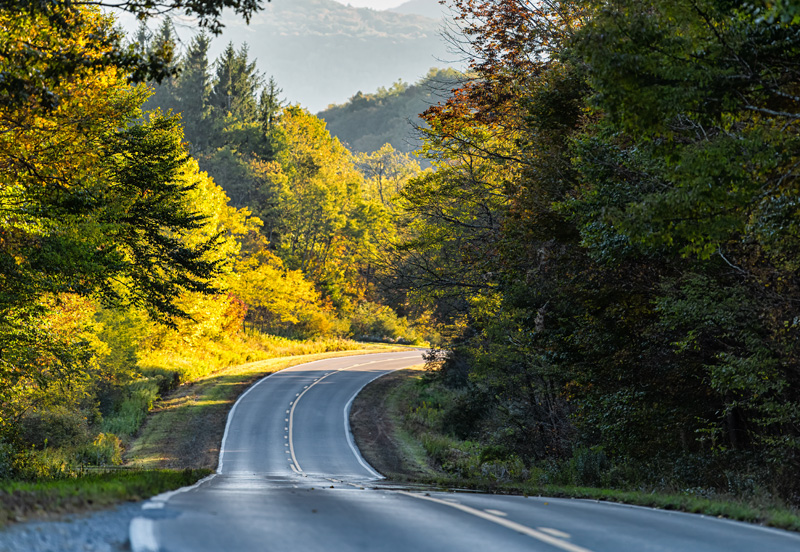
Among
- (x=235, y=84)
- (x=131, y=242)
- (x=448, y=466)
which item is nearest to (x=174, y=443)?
(x=448, y=466)

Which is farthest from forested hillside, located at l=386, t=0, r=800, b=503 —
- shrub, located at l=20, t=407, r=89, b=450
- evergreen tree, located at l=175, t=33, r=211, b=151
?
evergreen tree, located at l=175, t=33, r=211, b=151

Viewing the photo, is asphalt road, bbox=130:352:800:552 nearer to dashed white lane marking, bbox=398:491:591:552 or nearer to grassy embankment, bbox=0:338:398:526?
dashed white lane marking, bbox=398:491:591:552

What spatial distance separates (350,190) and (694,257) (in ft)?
192

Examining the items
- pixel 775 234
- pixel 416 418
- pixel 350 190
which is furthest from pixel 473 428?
pixel 350 190

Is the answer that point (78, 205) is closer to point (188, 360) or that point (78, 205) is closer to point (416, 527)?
point (416, 527)

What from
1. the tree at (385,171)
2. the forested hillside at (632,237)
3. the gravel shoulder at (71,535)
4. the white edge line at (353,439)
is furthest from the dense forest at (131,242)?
the tree at (385,171)

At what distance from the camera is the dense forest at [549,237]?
9.31 meters

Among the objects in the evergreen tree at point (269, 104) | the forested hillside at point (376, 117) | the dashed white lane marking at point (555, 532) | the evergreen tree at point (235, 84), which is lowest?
the dashed white lane marking at point (555, 532)

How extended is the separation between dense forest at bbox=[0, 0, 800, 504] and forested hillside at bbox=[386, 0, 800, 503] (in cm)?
7

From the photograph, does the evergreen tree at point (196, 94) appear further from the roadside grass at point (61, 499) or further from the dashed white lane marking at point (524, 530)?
the dashed white lane marking at point (524, 530)

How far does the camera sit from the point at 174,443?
29.0 meters

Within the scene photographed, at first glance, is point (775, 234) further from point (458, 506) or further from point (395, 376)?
point (395, 376)

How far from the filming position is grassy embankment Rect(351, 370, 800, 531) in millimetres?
8953

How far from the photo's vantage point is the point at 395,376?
46062 millimetres
